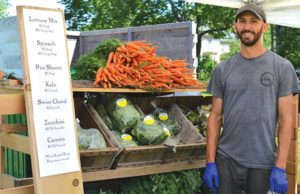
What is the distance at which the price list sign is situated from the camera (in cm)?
265

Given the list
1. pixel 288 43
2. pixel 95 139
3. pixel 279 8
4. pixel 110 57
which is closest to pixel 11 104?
pixel 95 139

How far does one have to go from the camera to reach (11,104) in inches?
107

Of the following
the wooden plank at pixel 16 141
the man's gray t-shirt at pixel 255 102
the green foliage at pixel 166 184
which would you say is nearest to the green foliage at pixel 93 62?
the wooden plank at pixel 16 141

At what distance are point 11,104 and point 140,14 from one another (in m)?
14.6

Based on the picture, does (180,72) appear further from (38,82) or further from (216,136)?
(38,82)

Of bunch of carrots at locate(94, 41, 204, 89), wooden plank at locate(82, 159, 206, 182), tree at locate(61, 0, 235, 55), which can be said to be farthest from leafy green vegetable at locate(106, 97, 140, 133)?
tree at locate(61, 0, 235, 55)

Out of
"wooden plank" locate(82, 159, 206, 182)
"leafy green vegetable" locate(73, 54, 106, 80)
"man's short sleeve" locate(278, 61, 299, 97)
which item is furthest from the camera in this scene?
"leafy green vegetable" locate(73, 54, 106, 80)

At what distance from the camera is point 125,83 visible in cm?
354

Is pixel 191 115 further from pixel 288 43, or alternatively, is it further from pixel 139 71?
pixel 288 43

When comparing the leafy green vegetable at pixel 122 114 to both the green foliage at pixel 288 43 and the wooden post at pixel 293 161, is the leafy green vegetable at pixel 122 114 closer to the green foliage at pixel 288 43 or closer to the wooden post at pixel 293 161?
the wooden post at pixel 293 161

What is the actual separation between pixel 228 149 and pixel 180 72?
978mm

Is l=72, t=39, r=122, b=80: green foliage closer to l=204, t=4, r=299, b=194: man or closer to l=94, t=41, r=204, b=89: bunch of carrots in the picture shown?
l=94, t=41, r=204, b=89: bunch of carrots

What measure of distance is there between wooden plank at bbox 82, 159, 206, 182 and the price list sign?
0.56m

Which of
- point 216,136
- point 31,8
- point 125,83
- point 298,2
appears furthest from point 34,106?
point 298,2
